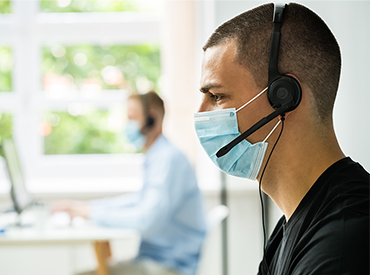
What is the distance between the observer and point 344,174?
79 cm

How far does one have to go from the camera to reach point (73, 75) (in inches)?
141

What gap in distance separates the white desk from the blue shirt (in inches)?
3.4

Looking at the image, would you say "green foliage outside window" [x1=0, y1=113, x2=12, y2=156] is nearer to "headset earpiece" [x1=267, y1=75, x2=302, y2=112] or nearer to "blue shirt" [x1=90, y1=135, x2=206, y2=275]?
"blue shirt" [x1=90, y1=135, x2=206, y2=275]

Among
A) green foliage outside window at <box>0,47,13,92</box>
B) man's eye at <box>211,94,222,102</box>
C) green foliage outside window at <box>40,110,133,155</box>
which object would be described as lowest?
green foliage outside window at <box>40,110,133,155</box>

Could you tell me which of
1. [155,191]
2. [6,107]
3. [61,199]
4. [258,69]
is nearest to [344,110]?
[258,69]

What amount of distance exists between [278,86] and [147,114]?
177 centimetres

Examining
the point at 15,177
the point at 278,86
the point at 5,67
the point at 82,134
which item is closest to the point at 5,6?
the point at 5,67

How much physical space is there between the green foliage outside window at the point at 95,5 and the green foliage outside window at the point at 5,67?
445mm

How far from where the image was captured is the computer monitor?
97.0 inches

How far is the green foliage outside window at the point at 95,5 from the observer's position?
3.55 metres

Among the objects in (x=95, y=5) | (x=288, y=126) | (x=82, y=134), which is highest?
(x=95, y=5)

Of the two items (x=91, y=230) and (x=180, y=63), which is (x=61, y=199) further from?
(x=180, y=63)

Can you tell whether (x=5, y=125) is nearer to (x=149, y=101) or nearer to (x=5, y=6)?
(x=5, y=6)

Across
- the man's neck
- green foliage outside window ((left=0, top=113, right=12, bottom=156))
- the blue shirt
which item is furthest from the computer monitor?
the man's neck
